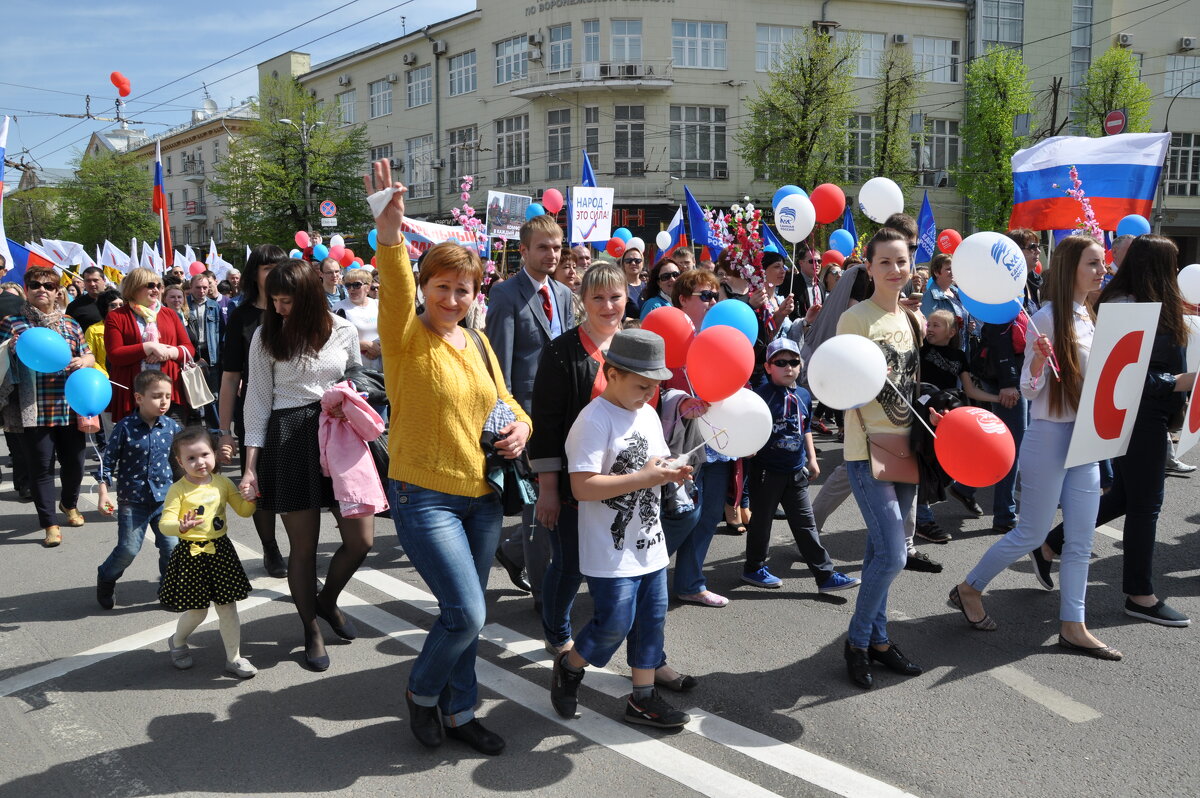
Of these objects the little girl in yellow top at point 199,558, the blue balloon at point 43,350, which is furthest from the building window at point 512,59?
the little girl in yellow top at point 199,558

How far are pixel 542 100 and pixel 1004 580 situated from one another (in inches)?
1412

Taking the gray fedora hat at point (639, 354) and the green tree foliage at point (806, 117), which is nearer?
the gray fedora hat at point (639, 354)

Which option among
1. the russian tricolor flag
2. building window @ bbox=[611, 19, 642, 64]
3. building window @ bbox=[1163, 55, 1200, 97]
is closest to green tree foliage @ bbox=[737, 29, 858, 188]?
building window @ bbox=[611, 19, 642, 64]

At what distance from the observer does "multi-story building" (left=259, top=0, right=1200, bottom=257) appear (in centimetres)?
3666

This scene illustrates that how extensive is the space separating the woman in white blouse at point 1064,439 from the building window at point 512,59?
3764 cm

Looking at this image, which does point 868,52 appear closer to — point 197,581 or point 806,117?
point 806,117

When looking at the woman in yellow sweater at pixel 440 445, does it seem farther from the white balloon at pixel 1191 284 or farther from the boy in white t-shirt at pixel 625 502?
the white balloon at pixel 1191 284

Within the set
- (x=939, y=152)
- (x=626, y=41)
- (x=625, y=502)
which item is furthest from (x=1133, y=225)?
(x=939, y=152)

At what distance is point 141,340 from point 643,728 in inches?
197

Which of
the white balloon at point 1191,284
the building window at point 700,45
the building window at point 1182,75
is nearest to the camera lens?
the white balloon at point 1191,284

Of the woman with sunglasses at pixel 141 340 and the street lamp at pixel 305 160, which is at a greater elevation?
the street lamp at pixel 305 160

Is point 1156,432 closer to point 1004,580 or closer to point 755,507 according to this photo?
point 1004,580

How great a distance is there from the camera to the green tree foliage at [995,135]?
112ft

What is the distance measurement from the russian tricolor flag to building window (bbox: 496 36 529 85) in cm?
3341
